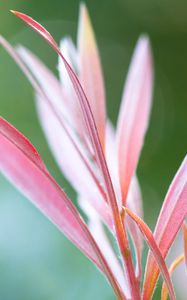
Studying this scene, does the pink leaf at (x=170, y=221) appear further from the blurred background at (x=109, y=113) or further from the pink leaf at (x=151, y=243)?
the blurred background at (x=109, y=113)

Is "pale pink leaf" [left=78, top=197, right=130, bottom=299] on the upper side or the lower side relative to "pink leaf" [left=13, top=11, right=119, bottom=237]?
lower

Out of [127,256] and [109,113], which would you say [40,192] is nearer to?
[127,256]

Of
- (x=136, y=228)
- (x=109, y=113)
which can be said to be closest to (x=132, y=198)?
(x=136, y=228)

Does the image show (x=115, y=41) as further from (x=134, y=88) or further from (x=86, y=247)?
(x=86, y=247)

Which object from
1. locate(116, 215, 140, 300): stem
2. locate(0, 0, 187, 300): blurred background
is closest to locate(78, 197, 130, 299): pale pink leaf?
locate(116, 215, 140, 300): stem

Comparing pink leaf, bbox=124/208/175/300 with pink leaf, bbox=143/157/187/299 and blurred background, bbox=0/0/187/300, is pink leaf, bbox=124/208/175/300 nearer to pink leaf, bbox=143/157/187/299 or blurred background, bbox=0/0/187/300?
pink leaf, bbox=143/157/187/299

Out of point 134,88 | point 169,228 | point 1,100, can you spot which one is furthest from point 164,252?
point 1,100

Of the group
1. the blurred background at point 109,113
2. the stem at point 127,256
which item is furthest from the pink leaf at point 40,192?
the blurred background at point 109,113

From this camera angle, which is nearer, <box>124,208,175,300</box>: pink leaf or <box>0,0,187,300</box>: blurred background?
<box>124,208,175,300</box>: pink leaf
